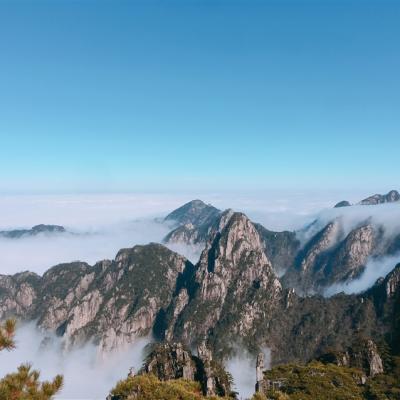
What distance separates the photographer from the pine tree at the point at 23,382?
820 inches

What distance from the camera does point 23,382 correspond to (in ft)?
70.7

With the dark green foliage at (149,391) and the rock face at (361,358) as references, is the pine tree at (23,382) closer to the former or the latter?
the dark green foliage at (149,391)

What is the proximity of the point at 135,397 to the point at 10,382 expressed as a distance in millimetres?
31191

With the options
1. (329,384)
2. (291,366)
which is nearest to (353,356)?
(291,366)

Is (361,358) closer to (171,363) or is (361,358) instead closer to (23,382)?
(171,363)

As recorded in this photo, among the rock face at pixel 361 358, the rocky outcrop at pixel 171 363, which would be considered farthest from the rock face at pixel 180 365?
the rock face at pixel 361 358

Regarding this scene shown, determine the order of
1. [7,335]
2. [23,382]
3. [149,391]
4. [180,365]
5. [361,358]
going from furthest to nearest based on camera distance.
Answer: [361,358] < [180,365] < [149,391] < [23,382] < [7,335]

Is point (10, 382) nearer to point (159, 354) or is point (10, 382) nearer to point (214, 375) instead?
point (214, 375)

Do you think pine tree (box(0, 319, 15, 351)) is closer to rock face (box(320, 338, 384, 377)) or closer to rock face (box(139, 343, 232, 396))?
rock face (box(139, 343, 232, 396))

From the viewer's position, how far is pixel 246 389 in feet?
511

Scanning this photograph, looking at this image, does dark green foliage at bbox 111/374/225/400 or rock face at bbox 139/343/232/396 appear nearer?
dark green foliage at bbox 111/374/225/400

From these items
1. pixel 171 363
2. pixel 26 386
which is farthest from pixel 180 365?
pixel 26 386

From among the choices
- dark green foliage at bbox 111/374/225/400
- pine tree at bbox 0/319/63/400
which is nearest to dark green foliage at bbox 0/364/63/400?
pine tree at bbox 0/319/63/400

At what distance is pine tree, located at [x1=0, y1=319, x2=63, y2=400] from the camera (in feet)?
68.3
